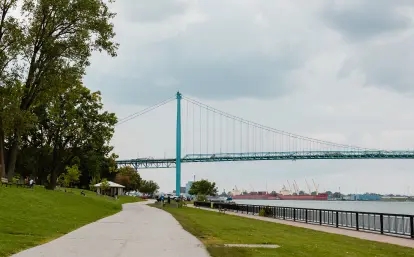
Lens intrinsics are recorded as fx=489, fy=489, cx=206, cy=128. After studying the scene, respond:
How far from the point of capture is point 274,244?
46.3 feet

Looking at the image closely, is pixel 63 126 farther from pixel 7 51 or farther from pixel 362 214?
pixel 362 214

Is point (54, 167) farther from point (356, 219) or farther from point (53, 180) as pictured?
point (356, 219)

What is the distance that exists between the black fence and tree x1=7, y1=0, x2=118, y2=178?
A: 18.0 m

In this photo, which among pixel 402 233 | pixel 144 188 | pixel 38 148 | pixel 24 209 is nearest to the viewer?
pixel 402 233

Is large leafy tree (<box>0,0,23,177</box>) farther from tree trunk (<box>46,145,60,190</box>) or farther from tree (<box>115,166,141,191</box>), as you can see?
tree (<box>115,166,141,191</box>)

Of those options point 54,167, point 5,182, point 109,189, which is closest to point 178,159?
point 109,189

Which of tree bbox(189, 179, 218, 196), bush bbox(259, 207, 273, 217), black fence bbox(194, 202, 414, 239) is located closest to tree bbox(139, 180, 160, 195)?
tree bbox(189, 179, 218, 196)

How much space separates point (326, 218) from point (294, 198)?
163082mm

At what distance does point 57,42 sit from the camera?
35.7 m

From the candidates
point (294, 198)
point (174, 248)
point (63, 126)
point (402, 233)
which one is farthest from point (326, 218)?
point (294, 198)

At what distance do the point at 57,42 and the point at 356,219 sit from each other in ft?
79.6

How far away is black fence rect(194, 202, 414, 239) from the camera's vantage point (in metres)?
19.6

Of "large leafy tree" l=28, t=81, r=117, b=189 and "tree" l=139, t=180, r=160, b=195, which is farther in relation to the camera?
"tree" l=139, t=180, r=160, b=195

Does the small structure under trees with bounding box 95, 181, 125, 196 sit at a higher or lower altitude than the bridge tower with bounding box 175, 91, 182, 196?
lower
